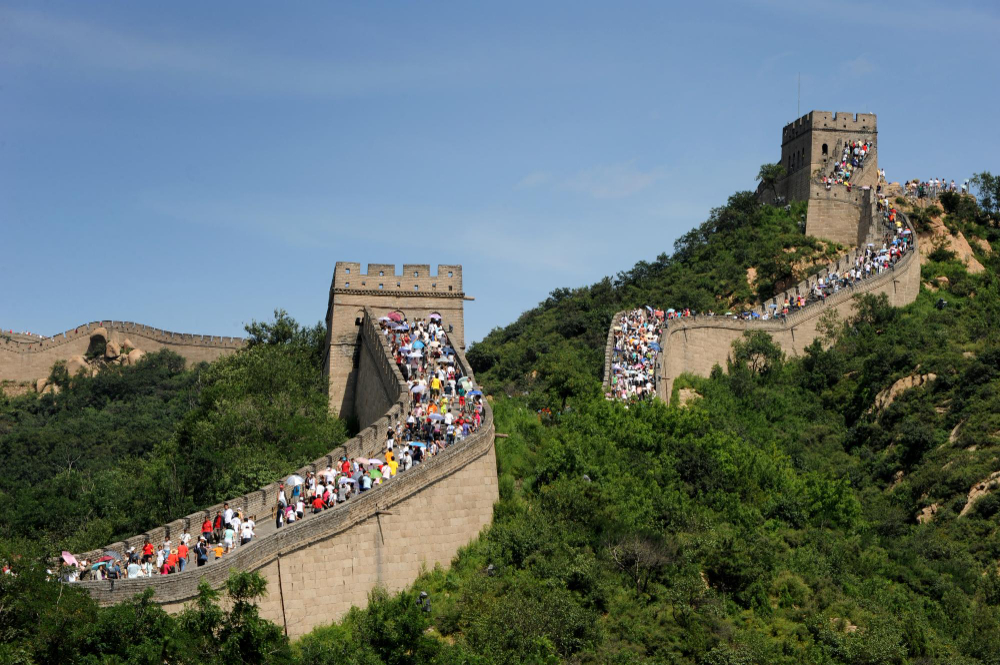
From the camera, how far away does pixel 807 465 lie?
45938mm

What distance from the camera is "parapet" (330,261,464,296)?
47531mm

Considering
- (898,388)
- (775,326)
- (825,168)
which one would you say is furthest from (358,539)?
(825,168)

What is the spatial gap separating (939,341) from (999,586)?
16.2 m

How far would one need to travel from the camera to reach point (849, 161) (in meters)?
69.0

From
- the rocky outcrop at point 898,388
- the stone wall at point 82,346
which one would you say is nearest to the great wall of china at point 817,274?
the rocky outcrop at point 898,388

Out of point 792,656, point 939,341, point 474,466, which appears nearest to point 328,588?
point 474,466

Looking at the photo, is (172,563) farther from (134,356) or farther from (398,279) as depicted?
(134,356)

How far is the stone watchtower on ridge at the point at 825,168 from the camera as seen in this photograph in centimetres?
6594

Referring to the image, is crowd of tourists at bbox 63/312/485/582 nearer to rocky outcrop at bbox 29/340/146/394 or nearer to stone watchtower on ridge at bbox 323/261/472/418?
stone watchtower on ridge at bbox 323/261/472/418

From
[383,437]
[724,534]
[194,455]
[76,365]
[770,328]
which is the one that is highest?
[770,328]

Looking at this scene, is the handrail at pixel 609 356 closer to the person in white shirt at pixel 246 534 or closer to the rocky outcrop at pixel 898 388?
the rocky outcrop at pixel 898 388

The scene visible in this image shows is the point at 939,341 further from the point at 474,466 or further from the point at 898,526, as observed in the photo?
the point at 474,466

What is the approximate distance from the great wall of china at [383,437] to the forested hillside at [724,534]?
0.76 meters

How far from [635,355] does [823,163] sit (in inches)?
937
